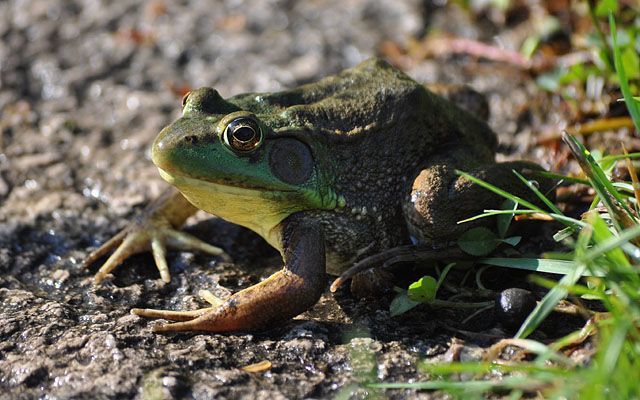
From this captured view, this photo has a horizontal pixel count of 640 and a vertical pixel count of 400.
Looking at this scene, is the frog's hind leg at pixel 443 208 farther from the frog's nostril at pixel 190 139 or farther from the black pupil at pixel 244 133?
the frog's nostril at pixel 190 139

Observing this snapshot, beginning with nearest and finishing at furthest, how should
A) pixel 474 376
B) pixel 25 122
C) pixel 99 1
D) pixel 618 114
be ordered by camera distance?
pixel 474 376, pixel 618 114, pixel 25 122, pixel 99 1

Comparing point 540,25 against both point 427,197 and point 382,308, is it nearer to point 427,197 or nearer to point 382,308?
point 427,197

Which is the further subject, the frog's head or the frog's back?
the frog's back

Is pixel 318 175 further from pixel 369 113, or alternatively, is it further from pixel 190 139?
pixel 190 139

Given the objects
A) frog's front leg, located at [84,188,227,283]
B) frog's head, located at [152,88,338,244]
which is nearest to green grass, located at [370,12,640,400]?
frog's head, located at [152,88,338,244]

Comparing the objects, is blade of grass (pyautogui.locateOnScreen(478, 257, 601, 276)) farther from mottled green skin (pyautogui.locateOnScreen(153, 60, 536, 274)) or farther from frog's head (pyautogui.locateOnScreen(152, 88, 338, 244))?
frog's head (pyautogui.locateOnScreen(152, 88, 338, 244))

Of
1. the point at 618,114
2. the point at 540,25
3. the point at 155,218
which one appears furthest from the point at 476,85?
the point at 155,218

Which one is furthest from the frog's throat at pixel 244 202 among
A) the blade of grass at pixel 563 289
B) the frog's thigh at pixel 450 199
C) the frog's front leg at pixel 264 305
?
the blade of grass at pixel 563 289
